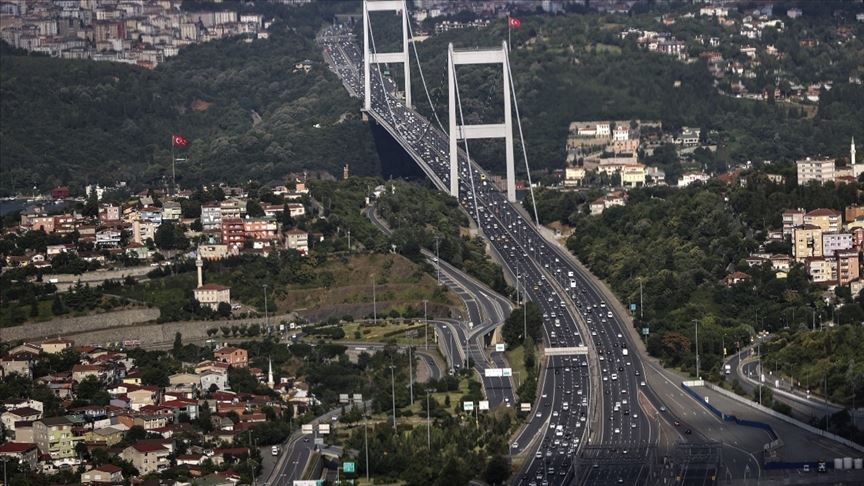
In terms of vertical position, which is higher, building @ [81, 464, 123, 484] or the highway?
the highway

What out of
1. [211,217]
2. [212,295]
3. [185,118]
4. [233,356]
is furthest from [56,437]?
[185,118]

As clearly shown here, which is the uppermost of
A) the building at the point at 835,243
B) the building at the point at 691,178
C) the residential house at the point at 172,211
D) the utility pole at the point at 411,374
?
the residential house at the point at 172,211

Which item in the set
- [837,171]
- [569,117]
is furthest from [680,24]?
[837,171]

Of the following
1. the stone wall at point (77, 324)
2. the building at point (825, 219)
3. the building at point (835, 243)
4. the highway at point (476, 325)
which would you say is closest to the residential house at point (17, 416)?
the stone wall at point (77, 324)

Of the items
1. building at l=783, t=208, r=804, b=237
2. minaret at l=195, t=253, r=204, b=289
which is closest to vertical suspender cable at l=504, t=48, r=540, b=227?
building at l=783, t=208, r=804, b=237

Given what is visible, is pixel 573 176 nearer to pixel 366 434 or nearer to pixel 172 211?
pixel 172 211

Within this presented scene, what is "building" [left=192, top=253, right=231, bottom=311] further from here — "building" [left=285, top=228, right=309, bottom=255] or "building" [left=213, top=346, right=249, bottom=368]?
"building" [left=285, top=228, right=309, bottom=255]

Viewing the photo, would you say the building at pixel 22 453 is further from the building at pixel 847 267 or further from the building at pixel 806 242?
the building at pixel 806 242
